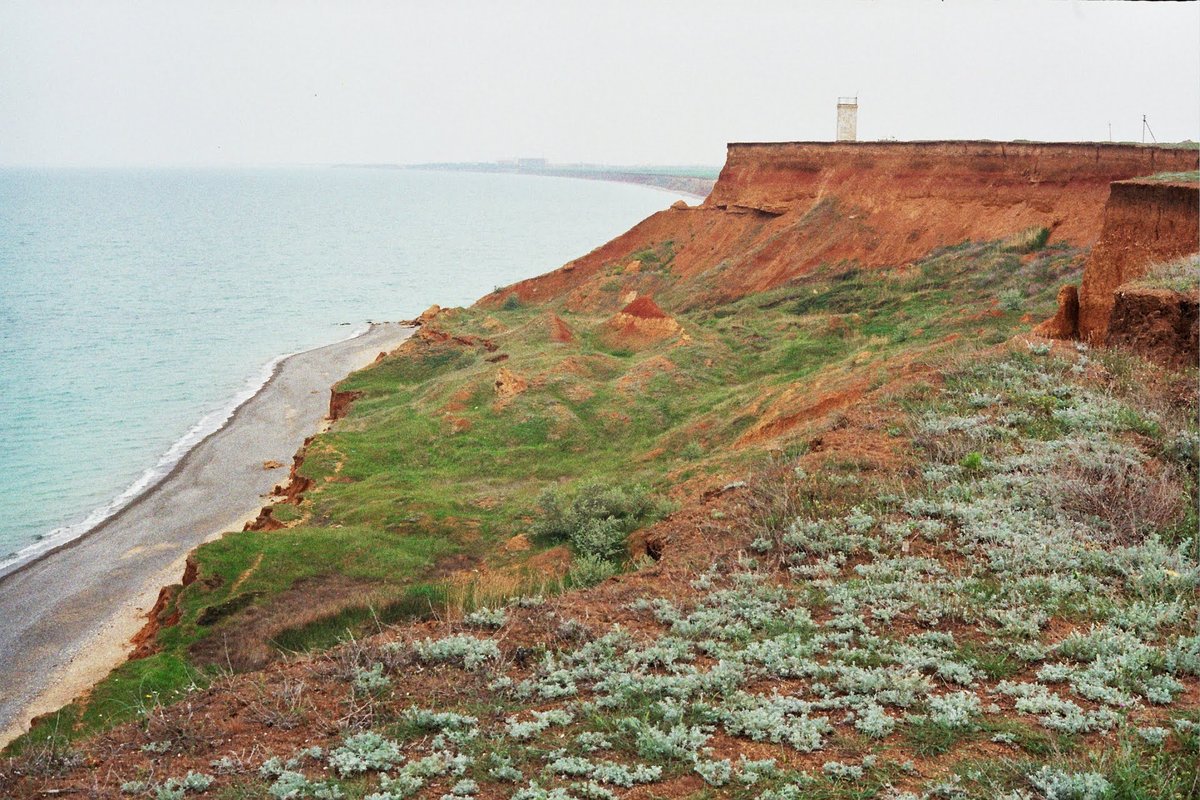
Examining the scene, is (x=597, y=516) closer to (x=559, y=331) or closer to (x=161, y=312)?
(x=559, y=331)

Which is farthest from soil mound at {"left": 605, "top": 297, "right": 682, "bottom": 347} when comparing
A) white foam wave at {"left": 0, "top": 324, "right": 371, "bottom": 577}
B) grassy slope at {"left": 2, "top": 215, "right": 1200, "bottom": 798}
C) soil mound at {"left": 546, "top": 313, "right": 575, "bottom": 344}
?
white foam wave at {"left": 0, "top": 324, "right": 371, "bottom": 577}

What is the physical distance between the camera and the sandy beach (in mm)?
22594

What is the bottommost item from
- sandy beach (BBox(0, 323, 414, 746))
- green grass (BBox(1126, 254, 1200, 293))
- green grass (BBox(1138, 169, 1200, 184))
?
sandy beach (BBox(0, 323, 414, 746))

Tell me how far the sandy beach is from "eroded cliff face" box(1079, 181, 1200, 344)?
22.2 metres

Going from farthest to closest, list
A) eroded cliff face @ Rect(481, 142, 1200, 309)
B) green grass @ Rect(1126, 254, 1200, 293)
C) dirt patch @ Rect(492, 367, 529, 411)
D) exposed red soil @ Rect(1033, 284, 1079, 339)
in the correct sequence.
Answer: eroded cliff face @ Rect(481, 142, 1200, 309) → dirt patch @ Rect(492, 367, 529, 411) → exposed red soil @ Rect(1033, 284, 1079, 339) → green grass @ Rect(1126, 254, 1200, 293)

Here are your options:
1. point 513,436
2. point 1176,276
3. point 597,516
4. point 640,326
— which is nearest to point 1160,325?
point 1176,276

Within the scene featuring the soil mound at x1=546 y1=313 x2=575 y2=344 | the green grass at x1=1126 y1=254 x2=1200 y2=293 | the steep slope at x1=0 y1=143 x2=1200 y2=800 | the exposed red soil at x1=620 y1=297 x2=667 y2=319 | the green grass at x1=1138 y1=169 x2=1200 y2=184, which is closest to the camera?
the steep slope at x1=0 y1=143 x2=1200 y2=800

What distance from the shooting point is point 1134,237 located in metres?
21.5

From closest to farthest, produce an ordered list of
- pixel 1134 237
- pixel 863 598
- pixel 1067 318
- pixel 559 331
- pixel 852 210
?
pixel 863 598 → pixel 1067 318 → pixel 1134 237 → pixel 559 331 → pixel 852 210

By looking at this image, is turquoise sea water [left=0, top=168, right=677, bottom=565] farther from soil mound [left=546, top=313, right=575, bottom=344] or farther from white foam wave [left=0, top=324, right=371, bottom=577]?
soil mound [left=546, top=313, right=575, bottom=344]

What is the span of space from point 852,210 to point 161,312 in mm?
57206

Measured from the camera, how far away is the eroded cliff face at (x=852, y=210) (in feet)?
121

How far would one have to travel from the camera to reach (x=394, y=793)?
716 cm

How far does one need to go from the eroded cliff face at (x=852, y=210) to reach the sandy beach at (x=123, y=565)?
1800 cm
